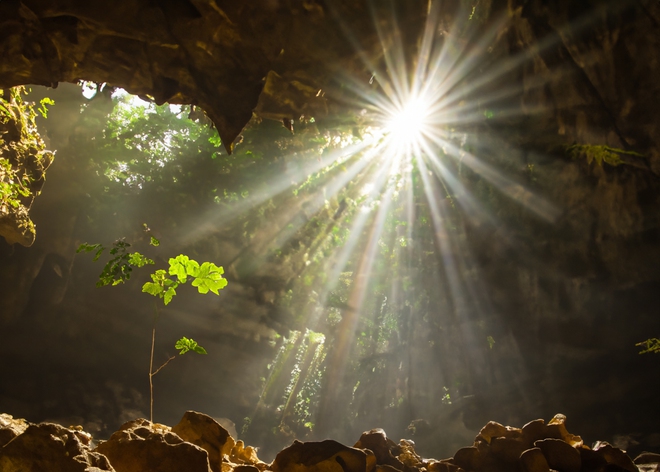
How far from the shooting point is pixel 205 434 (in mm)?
3123

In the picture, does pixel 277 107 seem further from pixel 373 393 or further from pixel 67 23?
pixel 373 393

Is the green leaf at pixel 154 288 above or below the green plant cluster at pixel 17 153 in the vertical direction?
Result: below

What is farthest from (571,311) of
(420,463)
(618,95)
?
(420,463)

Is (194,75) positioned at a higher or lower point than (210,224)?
lower

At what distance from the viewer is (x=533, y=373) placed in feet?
41.2

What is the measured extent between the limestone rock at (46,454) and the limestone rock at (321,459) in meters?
1.40

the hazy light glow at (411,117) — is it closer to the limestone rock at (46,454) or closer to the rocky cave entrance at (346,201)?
the rocky cave entrance at (346,201)

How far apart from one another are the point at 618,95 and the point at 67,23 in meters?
7.74

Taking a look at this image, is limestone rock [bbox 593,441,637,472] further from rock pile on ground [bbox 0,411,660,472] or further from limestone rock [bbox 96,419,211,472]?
limestone rock [bbox 96,419,211,472]

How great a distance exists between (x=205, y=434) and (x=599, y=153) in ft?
25.8

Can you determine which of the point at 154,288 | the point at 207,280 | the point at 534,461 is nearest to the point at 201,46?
the point at 207,280

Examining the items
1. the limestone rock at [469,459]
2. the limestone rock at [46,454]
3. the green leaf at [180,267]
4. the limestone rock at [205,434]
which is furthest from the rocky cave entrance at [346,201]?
the limestone rock at [46,454]

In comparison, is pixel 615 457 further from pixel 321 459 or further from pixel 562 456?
pixel 321 459

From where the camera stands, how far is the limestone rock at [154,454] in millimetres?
2281
